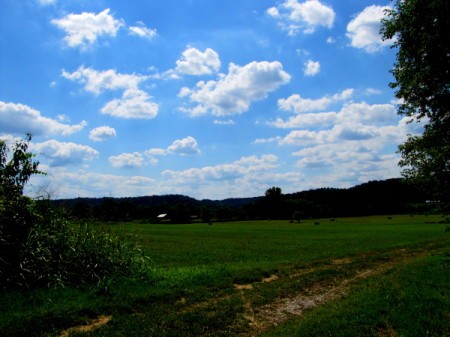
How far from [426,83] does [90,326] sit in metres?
19.4

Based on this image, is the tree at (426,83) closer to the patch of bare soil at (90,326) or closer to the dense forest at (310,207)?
the patch of bare soil at (90,326)

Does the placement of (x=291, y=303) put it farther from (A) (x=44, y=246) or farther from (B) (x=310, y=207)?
(B) (x=310, y=207)

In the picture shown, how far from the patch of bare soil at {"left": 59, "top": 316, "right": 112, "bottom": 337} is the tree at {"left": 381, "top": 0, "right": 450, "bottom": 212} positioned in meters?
17.0

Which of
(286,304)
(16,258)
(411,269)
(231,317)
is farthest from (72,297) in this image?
(411,269)

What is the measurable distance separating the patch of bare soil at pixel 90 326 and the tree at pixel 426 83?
1701 cm

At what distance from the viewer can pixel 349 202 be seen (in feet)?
542

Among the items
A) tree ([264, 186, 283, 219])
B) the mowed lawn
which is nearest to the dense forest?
tree ([264, 186, 283, 219])

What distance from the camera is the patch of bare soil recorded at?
9.29 m

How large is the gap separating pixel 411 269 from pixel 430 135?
746 cm

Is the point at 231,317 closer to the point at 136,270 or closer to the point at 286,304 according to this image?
the point at 286,304

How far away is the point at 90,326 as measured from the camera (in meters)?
9.74

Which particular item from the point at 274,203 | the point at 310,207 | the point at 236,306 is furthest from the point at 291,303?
the point at 274,203

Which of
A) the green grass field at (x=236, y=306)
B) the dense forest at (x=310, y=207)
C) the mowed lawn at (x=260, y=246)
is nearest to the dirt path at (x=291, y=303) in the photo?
the green grass field at (x=236, y=306)

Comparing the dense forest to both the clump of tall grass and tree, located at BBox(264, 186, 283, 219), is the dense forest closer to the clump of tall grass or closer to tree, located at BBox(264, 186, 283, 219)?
tree, located at BBox(264, 186, 283, 219)
